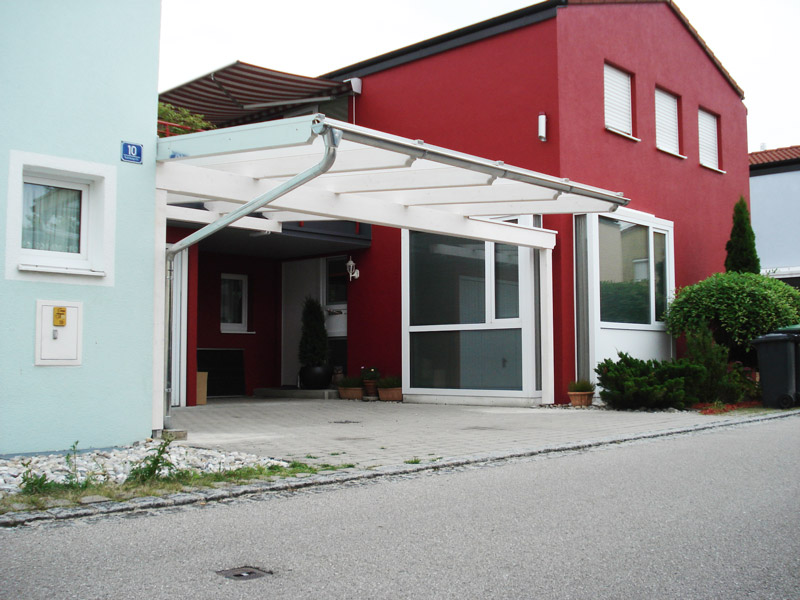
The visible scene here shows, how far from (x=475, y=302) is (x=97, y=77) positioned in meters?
7.91

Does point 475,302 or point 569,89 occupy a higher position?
point 569,89

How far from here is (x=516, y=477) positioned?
6.53 metres

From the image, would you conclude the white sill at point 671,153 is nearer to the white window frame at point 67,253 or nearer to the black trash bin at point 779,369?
the black trash bin at point 779,369

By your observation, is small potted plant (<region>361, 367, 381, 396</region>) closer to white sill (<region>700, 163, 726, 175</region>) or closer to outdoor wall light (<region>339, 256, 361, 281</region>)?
outdoor wall light (<region>339, 256, 361, 281</region>)

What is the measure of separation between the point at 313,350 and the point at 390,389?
213 cm

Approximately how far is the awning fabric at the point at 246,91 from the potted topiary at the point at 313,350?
4040mm

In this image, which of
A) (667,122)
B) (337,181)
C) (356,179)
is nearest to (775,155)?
(667,122)

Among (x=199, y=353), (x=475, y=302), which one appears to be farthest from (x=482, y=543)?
(x=199, y=353)

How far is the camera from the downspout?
22.6 feet

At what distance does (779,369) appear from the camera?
12648 millimetres

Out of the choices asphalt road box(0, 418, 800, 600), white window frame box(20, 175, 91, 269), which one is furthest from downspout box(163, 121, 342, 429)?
asphalt road box(0, 418, 800, 600)

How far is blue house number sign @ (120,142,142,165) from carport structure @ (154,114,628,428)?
201 millimetres

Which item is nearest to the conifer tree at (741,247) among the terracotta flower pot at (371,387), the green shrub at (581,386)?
the green shrub at (581,386)

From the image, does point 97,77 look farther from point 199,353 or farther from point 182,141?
point 199,353
